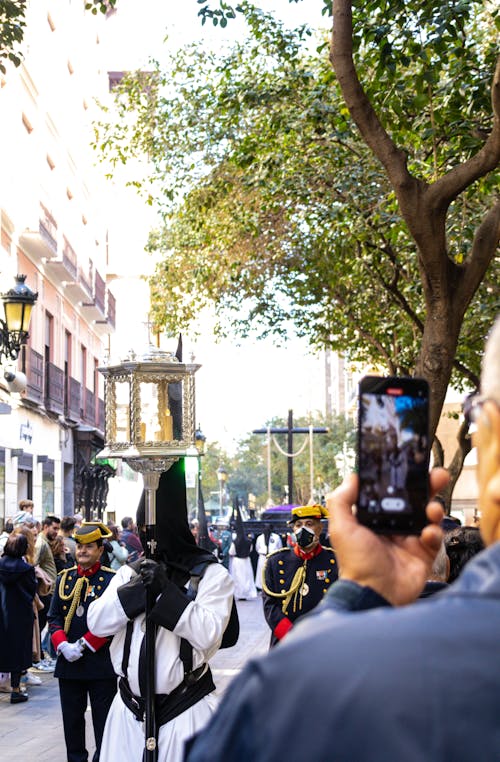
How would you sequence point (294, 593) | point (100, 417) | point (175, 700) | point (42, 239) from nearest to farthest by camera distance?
point (175, 700), point (294, 593), point (42, 239), point (100, 417)

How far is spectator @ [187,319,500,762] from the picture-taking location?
1.50 meters

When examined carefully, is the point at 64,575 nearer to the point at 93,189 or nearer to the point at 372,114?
the point at 372,114

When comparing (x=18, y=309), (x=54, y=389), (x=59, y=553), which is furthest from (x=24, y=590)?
(x=54, y=389)

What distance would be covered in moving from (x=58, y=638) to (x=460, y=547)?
3.99m

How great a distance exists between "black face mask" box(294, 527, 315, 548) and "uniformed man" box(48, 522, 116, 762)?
63.0 inches

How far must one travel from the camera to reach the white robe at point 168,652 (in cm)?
605

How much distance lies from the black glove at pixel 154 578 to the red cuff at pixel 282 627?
3071 mm

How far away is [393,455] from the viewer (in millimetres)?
2242

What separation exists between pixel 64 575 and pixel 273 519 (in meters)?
23.6

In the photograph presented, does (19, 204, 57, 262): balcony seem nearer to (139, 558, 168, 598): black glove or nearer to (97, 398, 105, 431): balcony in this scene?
(97, 398, 105, 431): balcony

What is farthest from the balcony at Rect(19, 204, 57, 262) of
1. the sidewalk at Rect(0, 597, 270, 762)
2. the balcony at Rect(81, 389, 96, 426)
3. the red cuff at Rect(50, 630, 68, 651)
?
the red cuff at Rect(50, 630, 68, 651)

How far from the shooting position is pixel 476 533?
5.98 meters

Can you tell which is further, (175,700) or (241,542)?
(241,542)

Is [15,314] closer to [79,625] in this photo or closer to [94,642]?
[79,625]
